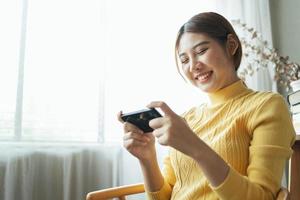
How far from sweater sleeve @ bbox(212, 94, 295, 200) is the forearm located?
29cm

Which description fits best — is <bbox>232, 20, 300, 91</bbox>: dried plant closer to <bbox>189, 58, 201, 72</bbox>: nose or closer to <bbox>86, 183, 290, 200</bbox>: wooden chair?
<bbox>189, 58, 201, 72</bbox>: nose

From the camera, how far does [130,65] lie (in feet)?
5.07

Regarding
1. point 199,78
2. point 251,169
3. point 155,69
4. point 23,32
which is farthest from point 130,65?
point 251,169

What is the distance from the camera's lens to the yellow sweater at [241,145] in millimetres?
650

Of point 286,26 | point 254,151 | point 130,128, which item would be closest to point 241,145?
point 254,151

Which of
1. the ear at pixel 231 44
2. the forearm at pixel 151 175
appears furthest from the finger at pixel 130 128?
the ear at pixel 231 44

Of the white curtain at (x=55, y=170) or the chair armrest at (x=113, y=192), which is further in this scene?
the white curtain at (x=55, y=170)

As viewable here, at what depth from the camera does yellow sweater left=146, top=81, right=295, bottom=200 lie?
0.65 meters

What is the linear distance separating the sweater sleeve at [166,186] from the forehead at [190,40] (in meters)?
0.36

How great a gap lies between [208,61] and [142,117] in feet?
0.88

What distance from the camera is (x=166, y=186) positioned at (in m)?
0.93

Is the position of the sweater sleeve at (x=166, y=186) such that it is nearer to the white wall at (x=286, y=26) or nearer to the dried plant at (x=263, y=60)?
the dried plant at (x=263, y=60)

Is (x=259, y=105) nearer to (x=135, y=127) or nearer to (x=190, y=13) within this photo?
(x=135, y=127)

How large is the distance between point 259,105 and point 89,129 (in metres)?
0.89
